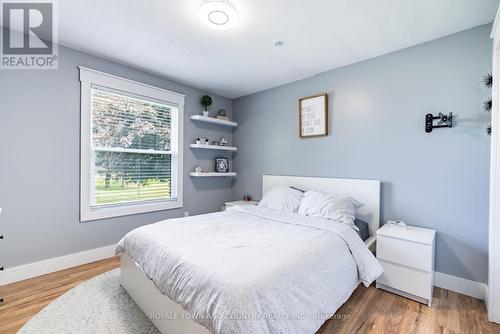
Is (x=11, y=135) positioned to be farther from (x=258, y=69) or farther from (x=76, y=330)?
(x=258, y=69)

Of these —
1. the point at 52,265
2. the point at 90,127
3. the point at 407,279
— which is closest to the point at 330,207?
the point at 407,279

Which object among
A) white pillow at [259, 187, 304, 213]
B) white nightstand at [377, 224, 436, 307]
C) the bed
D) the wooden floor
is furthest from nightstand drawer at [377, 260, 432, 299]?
white pillow at [259, 187, 304, 213]

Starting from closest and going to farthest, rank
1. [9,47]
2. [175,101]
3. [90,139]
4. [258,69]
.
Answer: [9,47]
[90,139]
[258,69]
[175,101]

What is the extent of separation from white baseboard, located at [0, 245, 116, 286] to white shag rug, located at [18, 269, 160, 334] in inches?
23.4

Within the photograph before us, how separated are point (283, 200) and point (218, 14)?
210 cm

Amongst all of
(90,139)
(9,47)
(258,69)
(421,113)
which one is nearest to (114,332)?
(90,139)

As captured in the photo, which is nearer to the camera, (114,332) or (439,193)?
(114,332)

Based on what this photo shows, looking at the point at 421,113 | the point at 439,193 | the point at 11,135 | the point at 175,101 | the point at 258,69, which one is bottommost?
the point at 439,193

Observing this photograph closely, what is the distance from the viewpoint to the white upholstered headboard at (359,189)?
8.51ft

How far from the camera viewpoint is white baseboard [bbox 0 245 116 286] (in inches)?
88.3

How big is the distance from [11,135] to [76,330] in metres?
1.95

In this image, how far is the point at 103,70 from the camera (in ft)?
9.13

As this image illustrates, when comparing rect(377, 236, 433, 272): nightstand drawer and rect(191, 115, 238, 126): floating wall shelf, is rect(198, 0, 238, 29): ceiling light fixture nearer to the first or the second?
rect(191, 115, 238, 126): floating wall shelf

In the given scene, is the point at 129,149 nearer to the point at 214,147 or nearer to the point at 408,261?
the point at 214,147
